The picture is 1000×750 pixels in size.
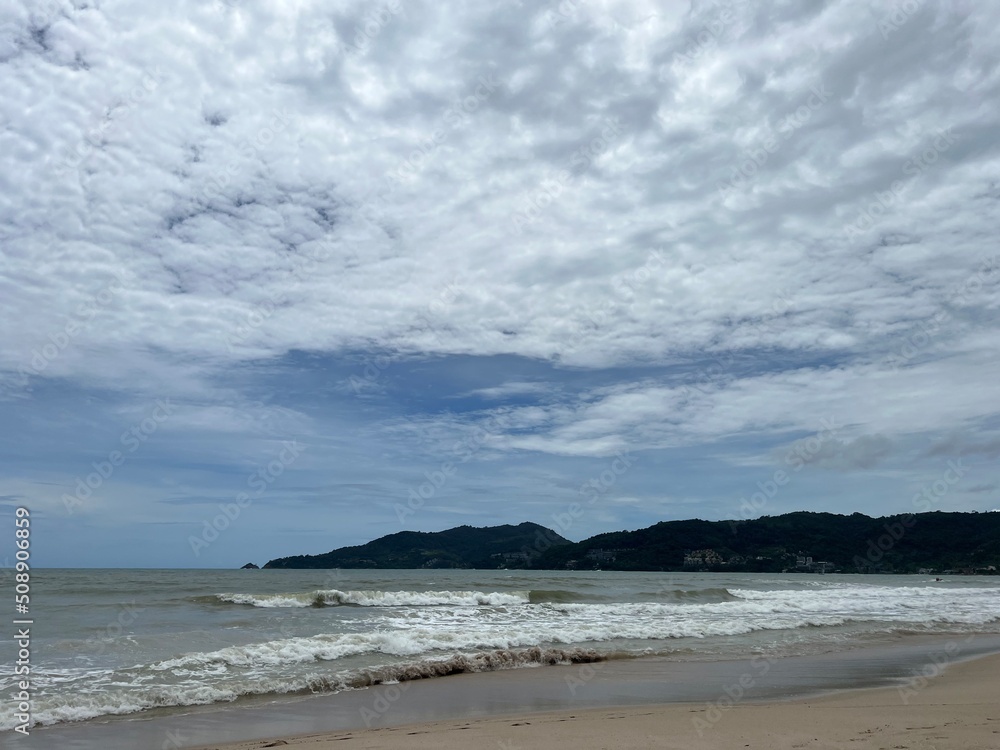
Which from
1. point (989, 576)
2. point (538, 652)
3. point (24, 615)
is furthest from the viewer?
point (989, 576)

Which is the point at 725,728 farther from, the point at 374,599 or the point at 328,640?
the point at 374,599

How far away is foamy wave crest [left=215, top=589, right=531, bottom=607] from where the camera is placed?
101ft

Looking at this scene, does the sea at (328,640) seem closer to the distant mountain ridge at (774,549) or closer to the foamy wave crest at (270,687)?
the foamy wave crest at (270,687)

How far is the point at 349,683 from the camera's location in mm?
11852

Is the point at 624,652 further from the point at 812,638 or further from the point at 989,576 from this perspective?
the point at 989,576

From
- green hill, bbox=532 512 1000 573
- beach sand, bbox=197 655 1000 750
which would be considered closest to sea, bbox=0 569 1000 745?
beach sand, bbox=197 655 1000 750

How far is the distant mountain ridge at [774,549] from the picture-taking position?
350 feet

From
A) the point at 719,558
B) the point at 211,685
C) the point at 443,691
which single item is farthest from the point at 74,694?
the point at 719,558

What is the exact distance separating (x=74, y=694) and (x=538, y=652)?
847 cm

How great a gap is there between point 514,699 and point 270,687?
4000 mm

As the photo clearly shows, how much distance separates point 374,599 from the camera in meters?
32.8

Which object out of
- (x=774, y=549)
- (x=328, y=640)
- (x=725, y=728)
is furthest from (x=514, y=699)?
(x=774, y=549)

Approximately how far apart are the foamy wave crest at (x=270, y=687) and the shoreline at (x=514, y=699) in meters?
0.34

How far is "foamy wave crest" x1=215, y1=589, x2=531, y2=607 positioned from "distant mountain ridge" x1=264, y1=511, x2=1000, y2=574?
76.2 m
